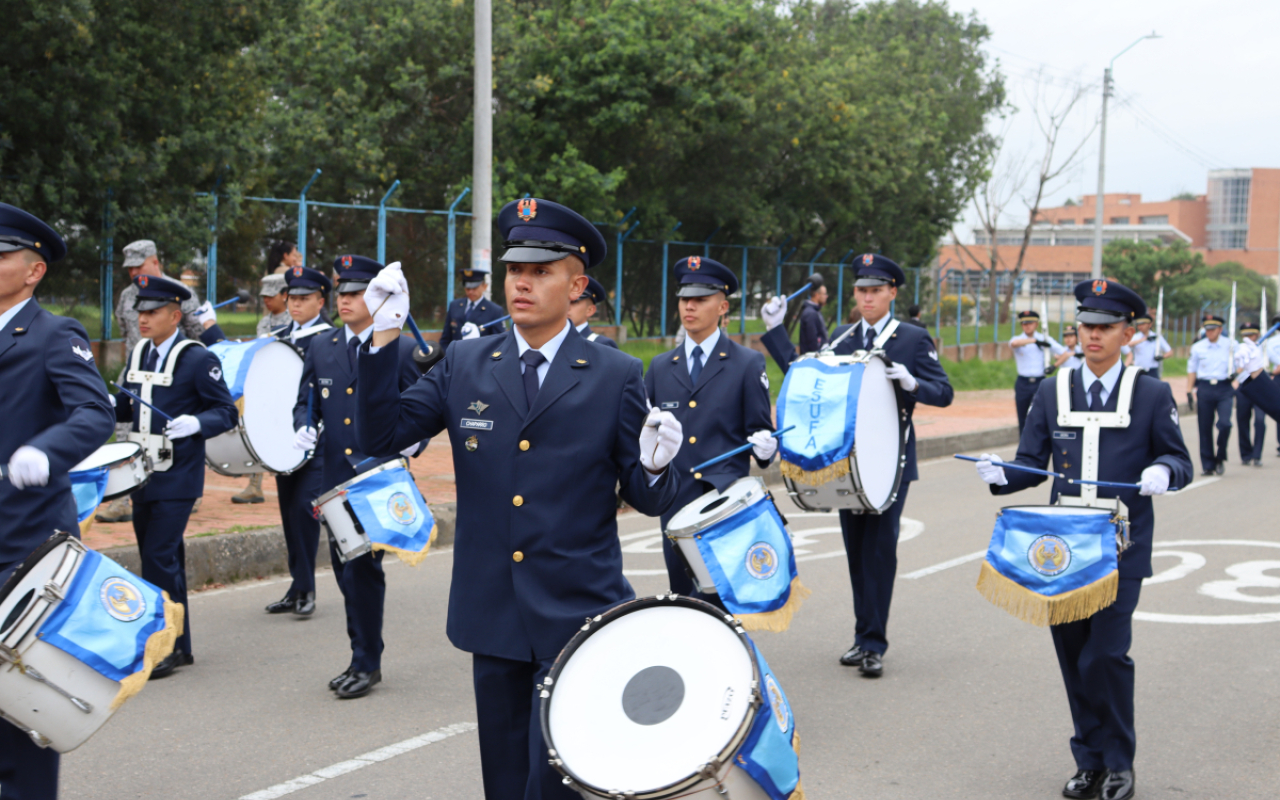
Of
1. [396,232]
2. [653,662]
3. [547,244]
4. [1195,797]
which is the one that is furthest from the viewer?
[396,232]

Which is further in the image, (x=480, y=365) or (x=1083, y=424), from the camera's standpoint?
(x=1083, y=424)

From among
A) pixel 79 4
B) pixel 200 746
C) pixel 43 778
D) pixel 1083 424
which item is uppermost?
pixel 79 4

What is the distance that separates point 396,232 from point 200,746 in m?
13.7

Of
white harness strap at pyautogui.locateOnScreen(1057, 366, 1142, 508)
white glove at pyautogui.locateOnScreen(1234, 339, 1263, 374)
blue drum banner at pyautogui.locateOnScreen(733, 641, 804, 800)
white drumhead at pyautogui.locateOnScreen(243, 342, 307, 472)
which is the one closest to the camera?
blue drum banner at pyautogui.locateOnScreen(733, 641, 804, 800)

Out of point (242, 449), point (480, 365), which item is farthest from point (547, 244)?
point (242, 449)

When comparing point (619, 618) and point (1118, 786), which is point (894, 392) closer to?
point (1118, 786)

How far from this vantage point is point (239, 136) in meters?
14.4

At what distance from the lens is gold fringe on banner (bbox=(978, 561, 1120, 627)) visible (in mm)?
4582

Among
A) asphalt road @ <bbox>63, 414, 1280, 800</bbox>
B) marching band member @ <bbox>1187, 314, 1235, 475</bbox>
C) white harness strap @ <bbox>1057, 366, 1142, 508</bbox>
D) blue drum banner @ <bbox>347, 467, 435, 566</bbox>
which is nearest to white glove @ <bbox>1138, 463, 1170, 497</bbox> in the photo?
white harness strap @ <bbox>1057, 366, 1142, 508</bbox>

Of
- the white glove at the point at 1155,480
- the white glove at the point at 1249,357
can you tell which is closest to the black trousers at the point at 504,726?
the white glove at the point at 1155,480

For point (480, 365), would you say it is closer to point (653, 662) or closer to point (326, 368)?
point (653, 662)

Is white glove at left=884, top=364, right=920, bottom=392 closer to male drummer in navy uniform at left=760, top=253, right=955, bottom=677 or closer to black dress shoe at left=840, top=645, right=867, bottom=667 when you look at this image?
male drummer in navy uniform at left=760, top=253, right=955, bottom=677

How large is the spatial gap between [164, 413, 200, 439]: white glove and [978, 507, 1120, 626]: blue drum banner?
3.89 m

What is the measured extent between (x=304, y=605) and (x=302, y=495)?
69 cm
